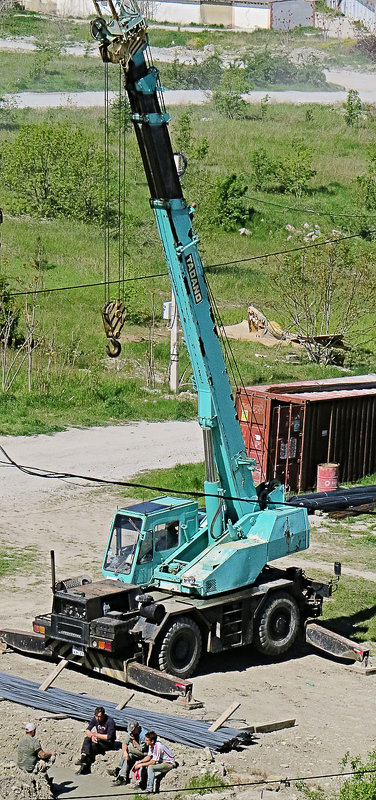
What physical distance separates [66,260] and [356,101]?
34.6 metres

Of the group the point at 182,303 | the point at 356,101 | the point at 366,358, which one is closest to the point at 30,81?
the point at 356,101

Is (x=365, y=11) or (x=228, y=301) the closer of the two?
(x=228, y=301)

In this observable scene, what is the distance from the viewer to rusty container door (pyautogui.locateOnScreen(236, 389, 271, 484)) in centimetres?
2717

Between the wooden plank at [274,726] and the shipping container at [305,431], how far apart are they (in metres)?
11.7

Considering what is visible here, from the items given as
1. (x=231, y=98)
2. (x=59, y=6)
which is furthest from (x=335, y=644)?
(x=59, y=6)

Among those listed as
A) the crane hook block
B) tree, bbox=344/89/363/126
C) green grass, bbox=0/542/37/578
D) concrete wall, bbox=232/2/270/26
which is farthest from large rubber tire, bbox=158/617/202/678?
concrete wall, bbox=232/2/270/26

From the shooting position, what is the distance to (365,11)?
101 meters

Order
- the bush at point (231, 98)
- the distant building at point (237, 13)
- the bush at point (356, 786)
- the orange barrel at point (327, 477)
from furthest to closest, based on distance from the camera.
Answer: the distant building at point (237, 13) < the bush at point (231, 98) < the orange barrel at point (327, 477) < the bush at point (356, 786)

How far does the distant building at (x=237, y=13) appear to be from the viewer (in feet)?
314

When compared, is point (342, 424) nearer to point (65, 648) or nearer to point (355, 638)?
point (355, 638)

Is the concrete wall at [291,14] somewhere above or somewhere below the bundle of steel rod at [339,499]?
above

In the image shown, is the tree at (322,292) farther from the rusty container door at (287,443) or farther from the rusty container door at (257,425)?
the rusty container door at (257,425)

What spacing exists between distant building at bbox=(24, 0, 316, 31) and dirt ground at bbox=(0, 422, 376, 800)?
75805 mm

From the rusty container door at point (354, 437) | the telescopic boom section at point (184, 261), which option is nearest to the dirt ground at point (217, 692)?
the telescopic boom section at point (184, 261)
